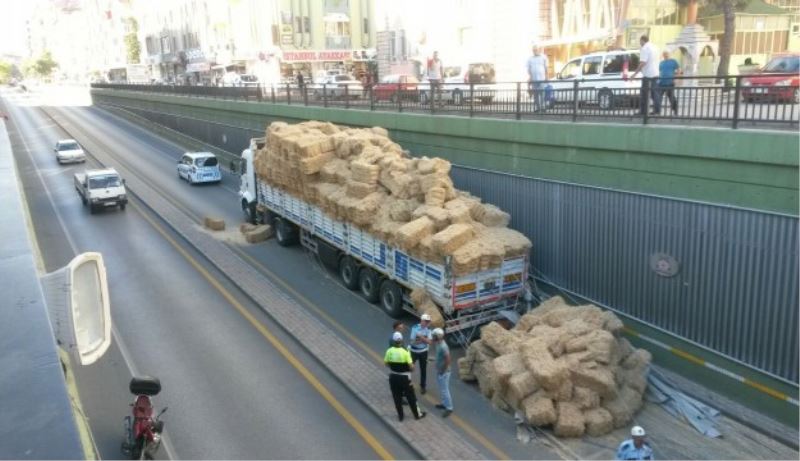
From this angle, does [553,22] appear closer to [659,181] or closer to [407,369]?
[659,181]

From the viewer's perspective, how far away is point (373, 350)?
43.3 feet

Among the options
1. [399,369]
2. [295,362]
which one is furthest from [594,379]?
[295,362]

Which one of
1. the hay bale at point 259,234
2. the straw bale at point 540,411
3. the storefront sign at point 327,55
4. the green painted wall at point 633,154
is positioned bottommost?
the straw bale at point 540,411

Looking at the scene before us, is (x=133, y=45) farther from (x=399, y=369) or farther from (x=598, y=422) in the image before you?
(x=598, y=422)

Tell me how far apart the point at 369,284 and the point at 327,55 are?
56.3m

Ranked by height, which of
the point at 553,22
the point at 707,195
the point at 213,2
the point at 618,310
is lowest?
the point at 618,310

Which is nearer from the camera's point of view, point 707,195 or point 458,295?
point 707,195

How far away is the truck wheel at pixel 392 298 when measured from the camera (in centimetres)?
1472

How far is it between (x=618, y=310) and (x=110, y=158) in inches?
1499

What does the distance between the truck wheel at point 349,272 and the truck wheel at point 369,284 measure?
0.28 metres

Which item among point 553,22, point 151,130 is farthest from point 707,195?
point 151,130

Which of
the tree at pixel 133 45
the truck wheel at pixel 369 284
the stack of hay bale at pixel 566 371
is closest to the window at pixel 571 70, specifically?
the truck wheel at pixel 369 284

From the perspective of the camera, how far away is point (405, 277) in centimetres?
1419

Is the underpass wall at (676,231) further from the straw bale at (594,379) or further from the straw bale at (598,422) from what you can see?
the straw bale at (598,422)
